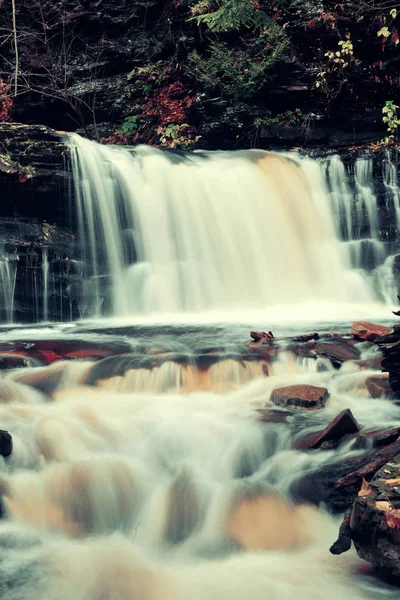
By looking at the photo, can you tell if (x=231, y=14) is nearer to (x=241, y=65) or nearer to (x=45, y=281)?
(x=241, y=65)

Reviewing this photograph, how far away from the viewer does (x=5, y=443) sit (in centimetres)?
396

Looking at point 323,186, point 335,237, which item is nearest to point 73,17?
point 323,186

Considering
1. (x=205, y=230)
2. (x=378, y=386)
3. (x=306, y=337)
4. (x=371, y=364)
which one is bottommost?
(x=378, y=386)

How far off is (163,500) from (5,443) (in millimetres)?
1169

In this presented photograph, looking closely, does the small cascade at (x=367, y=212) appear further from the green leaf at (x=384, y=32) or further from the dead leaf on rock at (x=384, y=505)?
the dead leaf on rock at (x=384, y=505)

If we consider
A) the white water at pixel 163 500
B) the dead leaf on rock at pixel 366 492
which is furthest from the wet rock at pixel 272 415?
the dead leaf on rock at pixel 366 492

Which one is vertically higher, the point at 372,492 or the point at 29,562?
the point at 372,492

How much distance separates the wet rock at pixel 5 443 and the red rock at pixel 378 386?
3.04 metres

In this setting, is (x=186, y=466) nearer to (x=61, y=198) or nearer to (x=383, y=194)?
(x=61, y=198)

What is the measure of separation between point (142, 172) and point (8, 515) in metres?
7.89

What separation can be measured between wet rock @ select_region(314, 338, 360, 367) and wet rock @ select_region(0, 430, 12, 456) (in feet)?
10.4

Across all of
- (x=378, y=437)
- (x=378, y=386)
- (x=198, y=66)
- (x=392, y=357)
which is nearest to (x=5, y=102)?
(x=198, y=66)

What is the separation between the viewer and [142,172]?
10.5m

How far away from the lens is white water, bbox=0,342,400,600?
3000 mm
